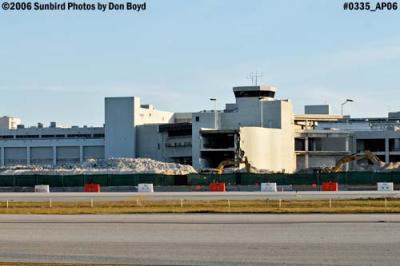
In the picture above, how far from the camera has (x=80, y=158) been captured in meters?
174

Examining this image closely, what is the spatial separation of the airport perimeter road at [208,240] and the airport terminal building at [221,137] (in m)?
101

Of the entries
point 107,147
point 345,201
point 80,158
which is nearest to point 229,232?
point 345,201

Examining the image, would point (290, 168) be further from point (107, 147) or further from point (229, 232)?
point (229, 232)

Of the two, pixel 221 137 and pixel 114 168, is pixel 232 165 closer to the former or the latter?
pixel 221 137

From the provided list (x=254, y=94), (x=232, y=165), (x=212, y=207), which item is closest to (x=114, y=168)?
(x=232, y=165)

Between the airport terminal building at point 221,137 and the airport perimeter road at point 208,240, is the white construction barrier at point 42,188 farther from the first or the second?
the airport terminal building at point 221,137

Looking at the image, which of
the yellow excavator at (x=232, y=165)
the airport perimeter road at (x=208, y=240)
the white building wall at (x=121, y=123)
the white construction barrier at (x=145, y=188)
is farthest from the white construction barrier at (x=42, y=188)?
the white building wall at (x=121, y=123)

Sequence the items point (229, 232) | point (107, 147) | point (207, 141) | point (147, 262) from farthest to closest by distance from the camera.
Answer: point (107, 147)
point (207, 141)
point (229, 232)
point (147, 262)

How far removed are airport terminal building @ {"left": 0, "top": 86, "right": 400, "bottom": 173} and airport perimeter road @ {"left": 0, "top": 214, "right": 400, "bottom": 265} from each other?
10065 centimetres

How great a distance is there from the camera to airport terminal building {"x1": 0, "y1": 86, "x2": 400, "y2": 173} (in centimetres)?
14975

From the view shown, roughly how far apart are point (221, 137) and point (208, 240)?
12114 cm

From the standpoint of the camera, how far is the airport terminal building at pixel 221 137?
149750 millimetres

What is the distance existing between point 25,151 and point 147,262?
157 metres

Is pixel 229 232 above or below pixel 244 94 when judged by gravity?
below
